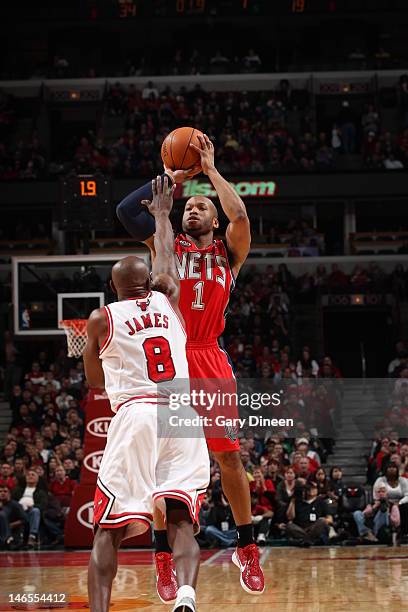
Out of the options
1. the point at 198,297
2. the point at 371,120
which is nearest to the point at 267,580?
the point at 198,297

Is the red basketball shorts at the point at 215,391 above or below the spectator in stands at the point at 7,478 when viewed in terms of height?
above

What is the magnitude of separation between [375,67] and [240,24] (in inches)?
224

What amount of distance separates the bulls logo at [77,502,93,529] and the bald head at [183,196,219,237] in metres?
7.64

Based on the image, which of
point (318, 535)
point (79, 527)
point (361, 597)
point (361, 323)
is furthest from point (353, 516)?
point (361, 323)

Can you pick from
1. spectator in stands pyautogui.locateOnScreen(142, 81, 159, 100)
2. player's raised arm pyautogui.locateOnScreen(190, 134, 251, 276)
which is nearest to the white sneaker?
player's raised arm pyautogui.locateOnScreen(190, 134, 251, 276)

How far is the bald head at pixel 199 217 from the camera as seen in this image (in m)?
6.90

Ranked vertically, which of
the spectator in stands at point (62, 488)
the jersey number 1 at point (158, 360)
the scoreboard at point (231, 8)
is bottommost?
the spectator in stands at point (62, 488)

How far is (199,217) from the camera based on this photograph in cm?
689

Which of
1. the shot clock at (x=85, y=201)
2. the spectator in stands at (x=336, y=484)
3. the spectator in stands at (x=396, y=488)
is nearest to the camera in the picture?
the shot clock at (x=85, y=201)

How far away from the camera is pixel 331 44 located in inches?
1339

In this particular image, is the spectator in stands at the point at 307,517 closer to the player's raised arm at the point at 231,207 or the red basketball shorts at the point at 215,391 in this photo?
the red basketball shorts at the point at 215,391

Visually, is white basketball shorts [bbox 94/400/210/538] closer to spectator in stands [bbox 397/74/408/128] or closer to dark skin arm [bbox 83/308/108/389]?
dark skin arm [bbox 83/308/108/389]

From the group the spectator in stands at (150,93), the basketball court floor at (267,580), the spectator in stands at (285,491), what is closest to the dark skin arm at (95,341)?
the basketball court floor at (267,580)

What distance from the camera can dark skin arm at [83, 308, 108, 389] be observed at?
5.43m
